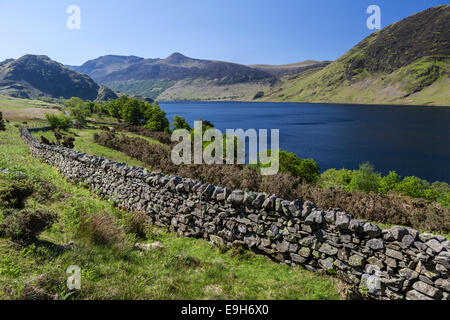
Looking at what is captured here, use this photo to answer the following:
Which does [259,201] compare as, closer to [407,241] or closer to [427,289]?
[407,241]

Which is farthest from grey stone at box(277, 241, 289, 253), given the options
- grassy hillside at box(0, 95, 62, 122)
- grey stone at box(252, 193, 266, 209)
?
grassy hillside at box(0, 95, 62, 122)

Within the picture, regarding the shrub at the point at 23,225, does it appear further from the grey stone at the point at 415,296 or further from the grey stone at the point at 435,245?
the grey stone at the point at 435,245

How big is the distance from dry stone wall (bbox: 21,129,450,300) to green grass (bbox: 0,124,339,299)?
20.7 inches

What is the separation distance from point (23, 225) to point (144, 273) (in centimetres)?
294

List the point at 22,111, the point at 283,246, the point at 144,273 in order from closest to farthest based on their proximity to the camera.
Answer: the point at 144,273 < the point at 283,246 < the point at 22,111

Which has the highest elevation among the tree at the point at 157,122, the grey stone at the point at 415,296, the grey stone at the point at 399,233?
the tree at the point at 157,122

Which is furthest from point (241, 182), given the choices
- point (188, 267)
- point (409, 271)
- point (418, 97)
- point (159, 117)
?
point (418, 97)

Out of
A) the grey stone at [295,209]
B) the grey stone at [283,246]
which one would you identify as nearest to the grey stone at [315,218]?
the grey stone at [295,209]

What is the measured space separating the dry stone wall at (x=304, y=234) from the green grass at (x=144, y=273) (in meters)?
0.53

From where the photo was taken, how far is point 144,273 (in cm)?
587

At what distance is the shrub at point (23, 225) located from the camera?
5.50 m

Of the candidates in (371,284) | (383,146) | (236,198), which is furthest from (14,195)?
(383,146)

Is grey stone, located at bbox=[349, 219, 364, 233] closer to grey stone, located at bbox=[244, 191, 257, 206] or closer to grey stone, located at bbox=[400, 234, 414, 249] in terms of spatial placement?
grey stone, located at bbox=[400, 234, 414, 249]

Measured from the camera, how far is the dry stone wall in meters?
5.31
